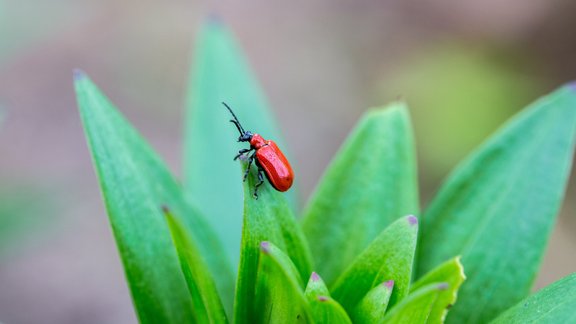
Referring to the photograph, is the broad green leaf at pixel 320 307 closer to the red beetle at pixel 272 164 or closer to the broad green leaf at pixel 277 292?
the broad green leaf at pixel 277 292

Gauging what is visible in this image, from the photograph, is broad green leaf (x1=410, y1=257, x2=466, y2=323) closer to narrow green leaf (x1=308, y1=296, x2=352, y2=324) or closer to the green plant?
the green plant

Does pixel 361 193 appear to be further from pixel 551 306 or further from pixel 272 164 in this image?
pixel 551 306

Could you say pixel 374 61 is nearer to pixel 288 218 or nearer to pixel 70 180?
pixel 70 180

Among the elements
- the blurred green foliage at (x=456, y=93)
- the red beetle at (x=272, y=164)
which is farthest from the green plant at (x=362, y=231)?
the blurred green foliage at (x=456, y=93)

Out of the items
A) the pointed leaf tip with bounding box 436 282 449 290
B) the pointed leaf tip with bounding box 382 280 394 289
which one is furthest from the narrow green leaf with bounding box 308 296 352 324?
the pointed leaf tip with bounding box 436 282 449 290

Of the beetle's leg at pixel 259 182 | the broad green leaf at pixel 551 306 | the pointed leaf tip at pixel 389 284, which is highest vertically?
the beetle's leg at pixel 259 182

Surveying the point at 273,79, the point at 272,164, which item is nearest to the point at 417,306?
the point at 272,164
